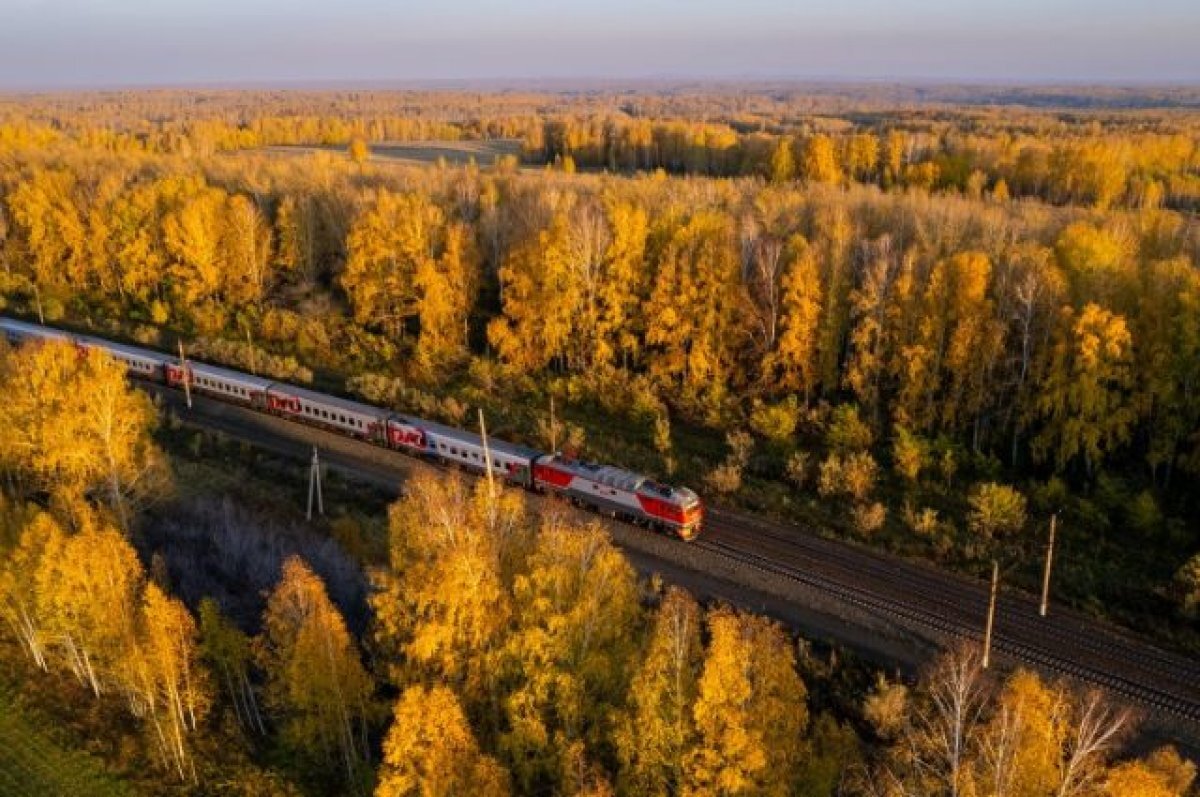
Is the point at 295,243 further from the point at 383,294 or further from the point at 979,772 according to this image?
the point at 979,772

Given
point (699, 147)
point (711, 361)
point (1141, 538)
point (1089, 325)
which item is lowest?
point (1141, 538)

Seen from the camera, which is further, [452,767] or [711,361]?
[711,361]

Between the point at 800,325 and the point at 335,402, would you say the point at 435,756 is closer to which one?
the point at 335,402

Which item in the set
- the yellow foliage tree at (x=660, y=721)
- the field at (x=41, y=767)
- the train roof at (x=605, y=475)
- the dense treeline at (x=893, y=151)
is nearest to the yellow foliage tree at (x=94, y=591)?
the field at (x=41, y=767)

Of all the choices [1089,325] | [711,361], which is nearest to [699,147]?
[711,361]

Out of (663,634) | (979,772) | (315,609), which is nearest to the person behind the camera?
(979,772)

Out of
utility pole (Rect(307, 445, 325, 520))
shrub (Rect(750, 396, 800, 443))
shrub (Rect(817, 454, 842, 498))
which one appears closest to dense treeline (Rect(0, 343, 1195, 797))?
utility pole (Rect(307, 445, 325, 520))

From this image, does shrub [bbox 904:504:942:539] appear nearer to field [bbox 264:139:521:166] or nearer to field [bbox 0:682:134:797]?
field [bbox 0:682:134:797]
